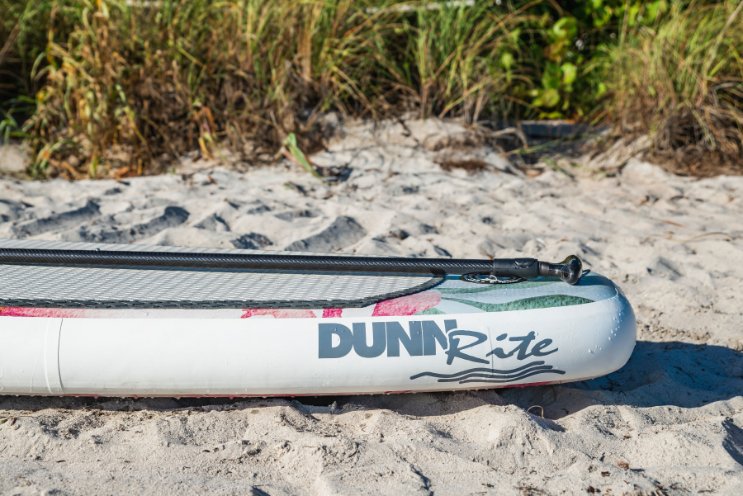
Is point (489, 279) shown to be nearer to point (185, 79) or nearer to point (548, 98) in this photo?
point (185, 79)

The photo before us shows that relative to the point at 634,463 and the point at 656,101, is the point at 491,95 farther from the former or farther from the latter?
the point at 634,463

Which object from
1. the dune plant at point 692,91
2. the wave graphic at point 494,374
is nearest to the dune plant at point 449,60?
the dune plant at point 692,91

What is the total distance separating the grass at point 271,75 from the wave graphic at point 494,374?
2576mm

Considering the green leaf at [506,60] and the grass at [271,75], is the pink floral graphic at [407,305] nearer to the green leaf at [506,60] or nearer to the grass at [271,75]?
the grass at [271,75]

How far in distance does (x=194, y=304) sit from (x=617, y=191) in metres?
2.76

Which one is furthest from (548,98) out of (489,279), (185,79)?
(489,279)

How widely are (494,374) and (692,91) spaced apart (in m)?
3.05

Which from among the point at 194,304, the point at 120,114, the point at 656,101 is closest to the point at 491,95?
the point at 656,101

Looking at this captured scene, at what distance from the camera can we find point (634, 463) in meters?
1.89

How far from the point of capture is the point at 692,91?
449 centimetres

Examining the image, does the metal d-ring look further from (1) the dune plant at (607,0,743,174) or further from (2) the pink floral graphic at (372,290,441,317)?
(1) the dune plant at (607,0,743,174)

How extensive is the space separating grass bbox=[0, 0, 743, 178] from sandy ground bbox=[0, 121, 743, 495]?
0.99ft

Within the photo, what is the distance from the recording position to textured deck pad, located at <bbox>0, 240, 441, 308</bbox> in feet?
6.93

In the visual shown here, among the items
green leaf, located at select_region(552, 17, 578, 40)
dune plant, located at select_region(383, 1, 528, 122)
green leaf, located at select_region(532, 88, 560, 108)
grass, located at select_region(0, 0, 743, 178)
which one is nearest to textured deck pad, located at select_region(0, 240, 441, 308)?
grass, located at select_region(0, 0, 743, 178)
